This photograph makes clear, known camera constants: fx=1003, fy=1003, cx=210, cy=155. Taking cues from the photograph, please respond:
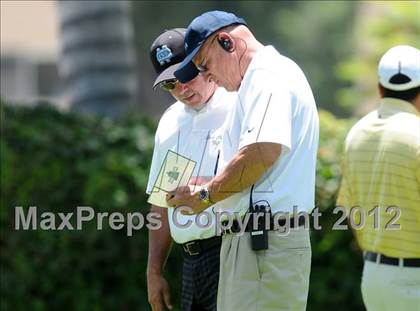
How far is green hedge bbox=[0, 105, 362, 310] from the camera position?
26.5ft

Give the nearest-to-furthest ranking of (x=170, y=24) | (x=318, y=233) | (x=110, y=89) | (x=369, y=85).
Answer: (x=318, y=233)
(x=110, y=89)
(x=369, y=85)
(x=170, y=24)

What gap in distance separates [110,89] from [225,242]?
581cm

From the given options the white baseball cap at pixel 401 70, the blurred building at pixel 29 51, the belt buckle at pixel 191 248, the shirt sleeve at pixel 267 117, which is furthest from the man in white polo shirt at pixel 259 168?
the blurred building at pixel 29 51

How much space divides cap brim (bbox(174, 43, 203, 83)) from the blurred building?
24.5m

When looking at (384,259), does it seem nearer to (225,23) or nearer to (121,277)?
(225,23)

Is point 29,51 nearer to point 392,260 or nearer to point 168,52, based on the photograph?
point 168,52

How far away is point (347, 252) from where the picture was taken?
8055mm

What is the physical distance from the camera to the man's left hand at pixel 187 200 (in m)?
4.81

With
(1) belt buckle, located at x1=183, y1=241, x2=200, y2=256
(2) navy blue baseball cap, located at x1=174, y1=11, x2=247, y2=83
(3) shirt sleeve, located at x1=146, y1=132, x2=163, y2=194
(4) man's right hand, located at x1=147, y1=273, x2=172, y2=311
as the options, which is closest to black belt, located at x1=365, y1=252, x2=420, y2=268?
(1) belt buckle, located at x1=183, y1=241, x2=200, y2=256

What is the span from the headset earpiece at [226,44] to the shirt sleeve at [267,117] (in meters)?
0.27

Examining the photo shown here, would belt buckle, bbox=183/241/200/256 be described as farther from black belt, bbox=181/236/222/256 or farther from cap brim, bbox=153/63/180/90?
cap brim, bbox=153/63/180/90

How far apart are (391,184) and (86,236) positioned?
3.28 m

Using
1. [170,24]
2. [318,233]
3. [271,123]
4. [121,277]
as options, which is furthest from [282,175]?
[170,24]

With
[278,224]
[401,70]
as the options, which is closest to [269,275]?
[278,224]
